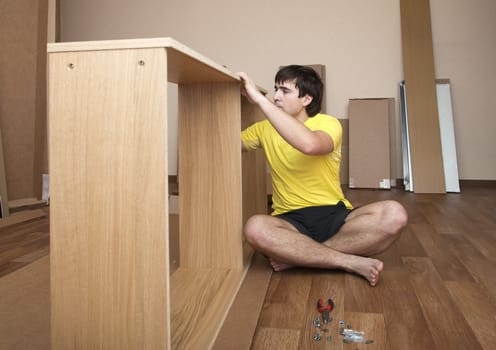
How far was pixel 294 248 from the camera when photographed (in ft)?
6.17

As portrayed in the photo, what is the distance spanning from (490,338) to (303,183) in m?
0.94

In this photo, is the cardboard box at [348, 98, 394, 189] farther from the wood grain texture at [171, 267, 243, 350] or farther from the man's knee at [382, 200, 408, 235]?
the wood grain texture at [171, 267, 243, 350]

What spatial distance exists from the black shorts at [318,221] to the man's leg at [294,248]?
0.43 ft

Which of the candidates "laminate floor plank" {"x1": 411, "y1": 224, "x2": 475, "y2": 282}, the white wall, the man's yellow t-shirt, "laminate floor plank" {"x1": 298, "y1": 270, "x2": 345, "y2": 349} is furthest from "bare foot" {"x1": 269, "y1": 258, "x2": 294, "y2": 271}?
the white wall

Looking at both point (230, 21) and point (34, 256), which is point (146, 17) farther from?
point (34, 256)

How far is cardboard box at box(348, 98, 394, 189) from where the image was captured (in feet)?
15.0

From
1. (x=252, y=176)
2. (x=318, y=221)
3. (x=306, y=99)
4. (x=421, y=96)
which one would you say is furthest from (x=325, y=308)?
(x=421, y=96)

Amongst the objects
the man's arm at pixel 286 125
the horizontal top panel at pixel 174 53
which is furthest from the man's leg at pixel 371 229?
the horizontal top panel at pixel 174 53

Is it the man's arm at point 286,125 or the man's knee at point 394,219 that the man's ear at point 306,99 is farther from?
the man's knee at point 394,219

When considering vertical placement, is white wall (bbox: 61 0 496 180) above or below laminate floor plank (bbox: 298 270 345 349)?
above

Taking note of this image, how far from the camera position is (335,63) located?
15.7 feet

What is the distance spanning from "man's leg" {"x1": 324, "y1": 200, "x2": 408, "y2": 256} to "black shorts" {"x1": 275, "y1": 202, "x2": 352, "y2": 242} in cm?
3

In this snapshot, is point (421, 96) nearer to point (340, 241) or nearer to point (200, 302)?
point (340, 241)

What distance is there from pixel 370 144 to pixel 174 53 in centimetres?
370
